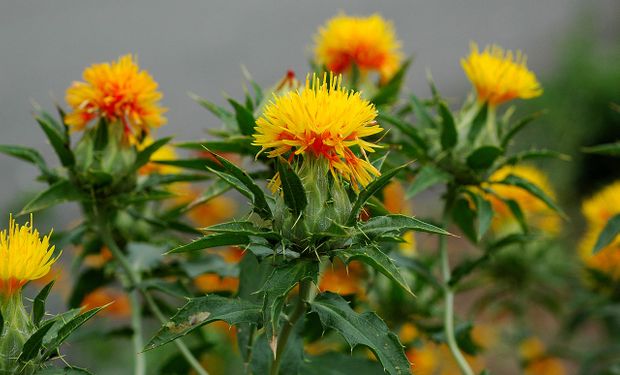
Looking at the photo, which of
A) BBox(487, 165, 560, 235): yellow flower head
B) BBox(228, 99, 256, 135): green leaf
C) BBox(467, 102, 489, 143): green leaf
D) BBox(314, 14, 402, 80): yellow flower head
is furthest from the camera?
Result: BBox(487, 165, 560, 235): yellow flower head

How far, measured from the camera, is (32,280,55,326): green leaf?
1316 millimetres

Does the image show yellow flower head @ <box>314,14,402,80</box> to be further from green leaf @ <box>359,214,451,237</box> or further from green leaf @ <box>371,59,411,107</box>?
green leaf @ <box>359,214,451,237</box>

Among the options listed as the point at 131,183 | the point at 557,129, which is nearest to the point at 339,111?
the point at 131,183

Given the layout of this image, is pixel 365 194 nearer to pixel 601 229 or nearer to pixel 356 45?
pixel 356 45

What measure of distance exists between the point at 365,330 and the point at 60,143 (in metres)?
0.84

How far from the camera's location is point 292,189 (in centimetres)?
131

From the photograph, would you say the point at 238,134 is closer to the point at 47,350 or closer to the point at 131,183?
the point at 131,183

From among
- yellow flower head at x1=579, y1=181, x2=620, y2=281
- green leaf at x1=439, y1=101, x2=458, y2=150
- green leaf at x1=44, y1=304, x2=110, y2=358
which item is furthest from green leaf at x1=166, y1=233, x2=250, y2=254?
yellow flower head at x1=579, y1=181, x2=620, y2=281

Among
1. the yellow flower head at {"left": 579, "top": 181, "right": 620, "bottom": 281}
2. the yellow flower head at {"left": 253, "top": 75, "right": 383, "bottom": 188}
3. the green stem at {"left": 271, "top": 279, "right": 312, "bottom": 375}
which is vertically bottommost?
the yellow flower head at {"left": 579, "top": 181, "right": 620, "bottom": 281}

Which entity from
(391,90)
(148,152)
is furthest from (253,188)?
(391,90)

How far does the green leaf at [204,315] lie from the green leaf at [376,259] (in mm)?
197

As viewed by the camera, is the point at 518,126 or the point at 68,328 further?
the point at 518,126

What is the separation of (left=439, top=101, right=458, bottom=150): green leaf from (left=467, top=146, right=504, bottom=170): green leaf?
0.19 feet

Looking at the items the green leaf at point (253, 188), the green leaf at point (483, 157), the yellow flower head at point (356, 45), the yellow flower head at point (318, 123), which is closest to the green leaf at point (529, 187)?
the green leaf at point (483, 157)
